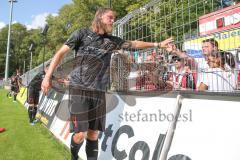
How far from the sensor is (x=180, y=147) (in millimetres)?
3303

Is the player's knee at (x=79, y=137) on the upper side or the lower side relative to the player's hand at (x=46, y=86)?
lower

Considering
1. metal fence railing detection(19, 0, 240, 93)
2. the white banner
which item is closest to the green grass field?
metal fence railing detection(19, 0, 240, 93)

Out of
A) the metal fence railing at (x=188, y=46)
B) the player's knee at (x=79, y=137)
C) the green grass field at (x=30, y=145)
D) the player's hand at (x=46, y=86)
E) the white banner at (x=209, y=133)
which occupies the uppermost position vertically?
the metal fence railing at (x=188, y=46)

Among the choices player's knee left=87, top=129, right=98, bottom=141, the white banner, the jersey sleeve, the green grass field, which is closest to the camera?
the white banner

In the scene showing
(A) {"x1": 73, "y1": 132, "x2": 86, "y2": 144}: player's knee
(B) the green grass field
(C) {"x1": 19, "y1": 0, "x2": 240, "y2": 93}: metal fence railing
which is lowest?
(B) the green grass field

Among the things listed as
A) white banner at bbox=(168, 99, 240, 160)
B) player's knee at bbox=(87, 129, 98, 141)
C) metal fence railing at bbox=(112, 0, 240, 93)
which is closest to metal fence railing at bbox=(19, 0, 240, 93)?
metal fence railing at bbox=(112, 0, 240, 93)

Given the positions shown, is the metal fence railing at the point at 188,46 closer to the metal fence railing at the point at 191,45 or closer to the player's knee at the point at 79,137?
the metal fence railing at the point at 191,45

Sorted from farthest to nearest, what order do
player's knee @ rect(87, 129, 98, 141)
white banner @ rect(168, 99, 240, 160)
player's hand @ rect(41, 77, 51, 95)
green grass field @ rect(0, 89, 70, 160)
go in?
green grass field @ rect(0, 89, 70, 160), player's knee @ rect(87, 129, 98, 141), player's hand @ rect(41, 77, 51, 95), white banner @ rect(168, 99, 240, 160)

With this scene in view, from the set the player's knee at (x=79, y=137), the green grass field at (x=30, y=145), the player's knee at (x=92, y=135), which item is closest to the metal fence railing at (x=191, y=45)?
the player's knee at (x=92, y=135)

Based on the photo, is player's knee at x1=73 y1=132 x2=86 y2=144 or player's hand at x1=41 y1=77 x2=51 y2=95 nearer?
player's hand at x1=41 y1=77 x2=51 y2=95

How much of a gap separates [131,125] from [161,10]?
5.78 feet

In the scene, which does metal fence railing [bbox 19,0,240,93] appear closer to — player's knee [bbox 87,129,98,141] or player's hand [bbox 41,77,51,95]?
player's knee [bbox 87,129,98,141]

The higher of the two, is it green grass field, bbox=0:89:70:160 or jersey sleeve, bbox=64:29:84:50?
jersey sleeve, bbox=64:29:84:50

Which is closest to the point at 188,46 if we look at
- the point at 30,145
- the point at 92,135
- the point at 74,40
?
the point at 74,40
